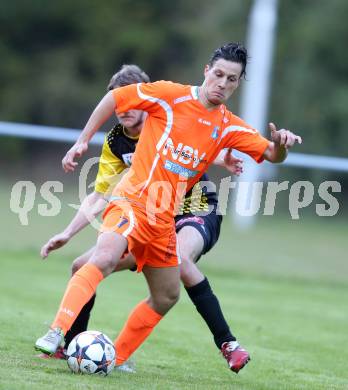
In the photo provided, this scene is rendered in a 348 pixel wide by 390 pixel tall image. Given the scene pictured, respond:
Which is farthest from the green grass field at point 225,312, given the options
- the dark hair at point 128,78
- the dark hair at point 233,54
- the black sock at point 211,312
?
the dark hair at point 233,54

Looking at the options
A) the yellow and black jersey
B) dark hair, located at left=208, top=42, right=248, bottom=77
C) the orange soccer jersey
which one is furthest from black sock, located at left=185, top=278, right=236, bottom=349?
dark hair, located at left=208, top=42, right=248, bottom=77

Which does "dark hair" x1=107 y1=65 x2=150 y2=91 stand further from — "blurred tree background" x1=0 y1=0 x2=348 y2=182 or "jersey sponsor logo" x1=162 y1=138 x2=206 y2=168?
"blurred tree background" x1=0 y1=0 x2=348 y2=182

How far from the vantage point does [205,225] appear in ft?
21.0

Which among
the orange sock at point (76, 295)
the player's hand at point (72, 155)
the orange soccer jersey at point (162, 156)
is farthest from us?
the orange soccer jersey at point (162, 156)

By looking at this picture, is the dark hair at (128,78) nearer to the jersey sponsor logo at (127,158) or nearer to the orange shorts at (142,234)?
the jersey sponsor logo at (127,158)

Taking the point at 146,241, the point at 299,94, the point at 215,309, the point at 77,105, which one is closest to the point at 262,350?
the point at 215,309

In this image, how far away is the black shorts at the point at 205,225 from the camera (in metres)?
6.31

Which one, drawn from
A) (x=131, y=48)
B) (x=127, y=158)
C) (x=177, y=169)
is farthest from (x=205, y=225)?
(x=131, y=48)

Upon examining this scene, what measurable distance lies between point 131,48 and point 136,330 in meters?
33.1

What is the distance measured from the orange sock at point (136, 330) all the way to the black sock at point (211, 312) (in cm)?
27

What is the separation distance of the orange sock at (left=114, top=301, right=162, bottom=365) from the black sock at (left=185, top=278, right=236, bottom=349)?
272 mm

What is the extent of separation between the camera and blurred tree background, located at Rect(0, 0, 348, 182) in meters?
28.2

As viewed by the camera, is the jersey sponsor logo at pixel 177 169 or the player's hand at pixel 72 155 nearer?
the player's hand at pixel 72 155

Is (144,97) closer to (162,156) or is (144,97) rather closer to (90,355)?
(162,156)
